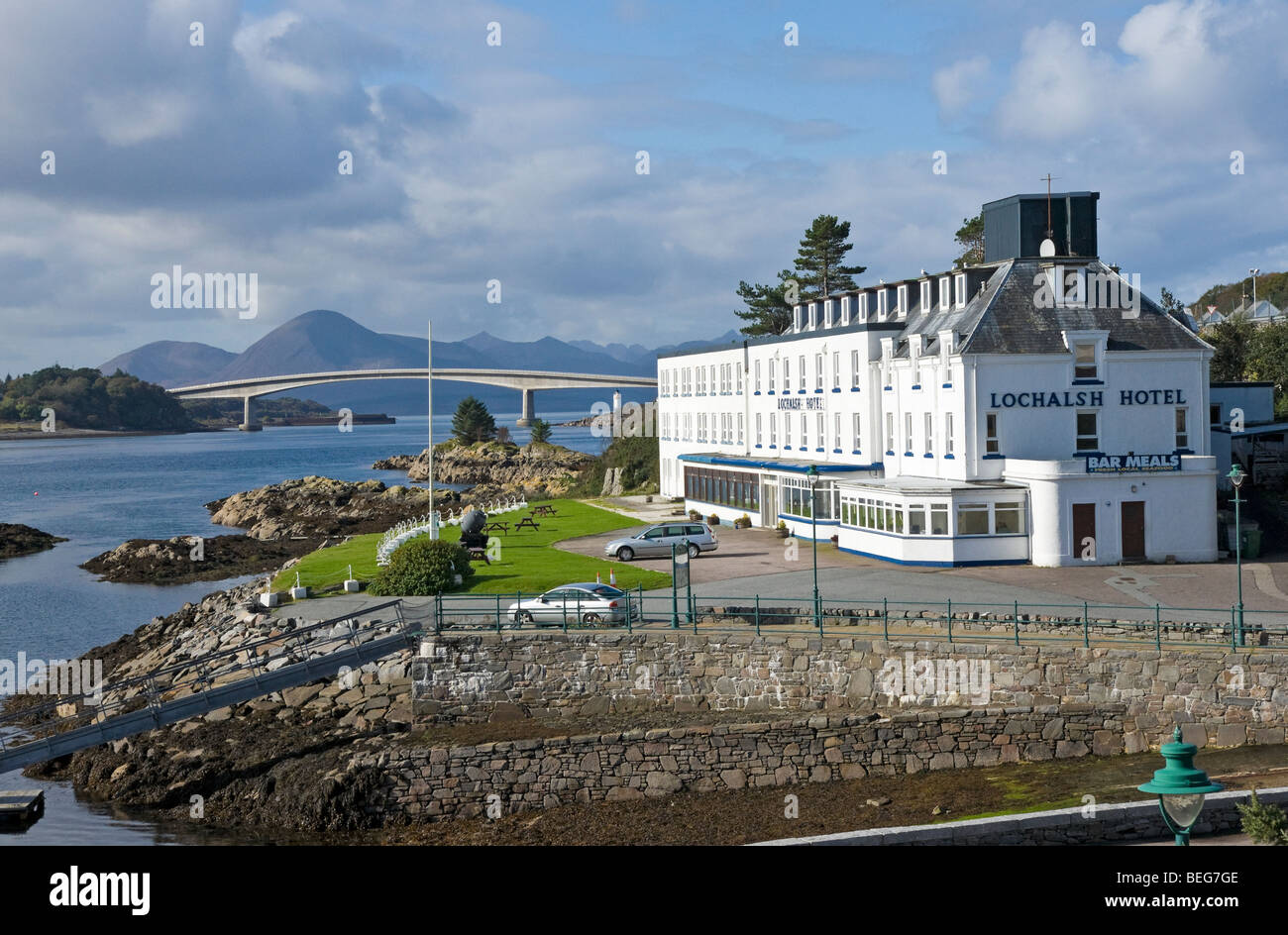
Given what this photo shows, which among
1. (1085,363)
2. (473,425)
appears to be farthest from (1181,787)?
(473,425)

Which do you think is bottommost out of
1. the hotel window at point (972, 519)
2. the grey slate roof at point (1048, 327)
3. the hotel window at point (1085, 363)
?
the hotel window at point (972, 519)

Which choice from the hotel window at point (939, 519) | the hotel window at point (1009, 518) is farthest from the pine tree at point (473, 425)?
the hotel window at point (1009, 518)

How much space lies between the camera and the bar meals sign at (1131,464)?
3766 centimetres

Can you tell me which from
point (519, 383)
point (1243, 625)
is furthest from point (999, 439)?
point (519, 383)

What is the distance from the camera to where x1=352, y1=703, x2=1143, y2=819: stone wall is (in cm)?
2555

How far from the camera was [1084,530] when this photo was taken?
37.6 metres

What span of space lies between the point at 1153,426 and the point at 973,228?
42.6m

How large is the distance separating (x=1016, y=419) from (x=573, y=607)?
706 inches

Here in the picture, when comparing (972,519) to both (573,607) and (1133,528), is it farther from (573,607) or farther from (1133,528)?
(573,607)

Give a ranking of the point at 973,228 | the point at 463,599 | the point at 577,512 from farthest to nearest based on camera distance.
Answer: the point at 973,228 → the point at 577,512 → the point at 463,599

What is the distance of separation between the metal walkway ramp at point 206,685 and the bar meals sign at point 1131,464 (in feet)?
71.1

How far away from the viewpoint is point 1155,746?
2553 cm

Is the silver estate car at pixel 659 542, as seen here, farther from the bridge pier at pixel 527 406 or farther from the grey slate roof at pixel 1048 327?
the bridge pier at pixel 527 406
